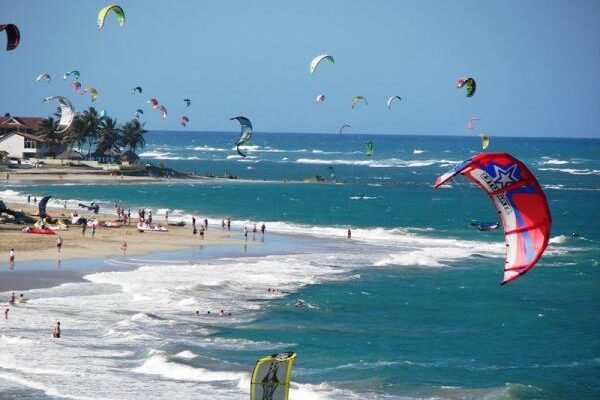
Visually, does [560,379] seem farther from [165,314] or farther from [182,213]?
[182,213]

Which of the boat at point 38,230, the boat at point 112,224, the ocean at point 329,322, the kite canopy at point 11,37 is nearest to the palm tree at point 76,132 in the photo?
the ocean at point 329,322

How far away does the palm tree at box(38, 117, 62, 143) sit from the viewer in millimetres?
81062

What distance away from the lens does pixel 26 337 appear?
2422cm

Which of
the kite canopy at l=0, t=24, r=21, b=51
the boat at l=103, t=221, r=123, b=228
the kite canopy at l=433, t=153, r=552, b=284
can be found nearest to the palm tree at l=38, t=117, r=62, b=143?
the boat at l=103, t=221, r=123, b=228

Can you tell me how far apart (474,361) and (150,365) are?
277 inches

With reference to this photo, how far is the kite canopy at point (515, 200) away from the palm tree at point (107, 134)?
7239 centimetres

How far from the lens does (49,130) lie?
81.2 m

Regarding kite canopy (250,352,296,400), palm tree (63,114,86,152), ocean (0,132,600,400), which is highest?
palm tree (63,114,86,152)

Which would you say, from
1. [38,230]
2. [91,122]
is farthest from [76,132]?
[38,230]

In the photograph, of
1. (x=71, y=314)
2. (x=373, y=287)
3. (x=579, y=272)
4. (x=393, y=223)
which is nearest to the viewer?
(x=71, y=314)

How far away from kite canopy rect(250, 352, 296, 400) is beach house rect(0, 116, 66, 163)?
7091 cm

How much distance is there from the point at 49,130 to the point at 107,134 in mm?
5068

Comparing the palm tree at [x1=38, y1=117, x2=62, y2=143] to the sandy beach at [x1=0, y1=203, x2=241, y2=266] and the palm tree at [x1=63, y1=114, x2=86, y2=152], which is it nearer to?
the palm tree at [x1=63, y1=114, x2=86, y2=152]

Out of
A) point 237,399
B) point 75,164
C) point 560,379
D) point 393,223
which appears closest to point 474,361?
point 560,379
